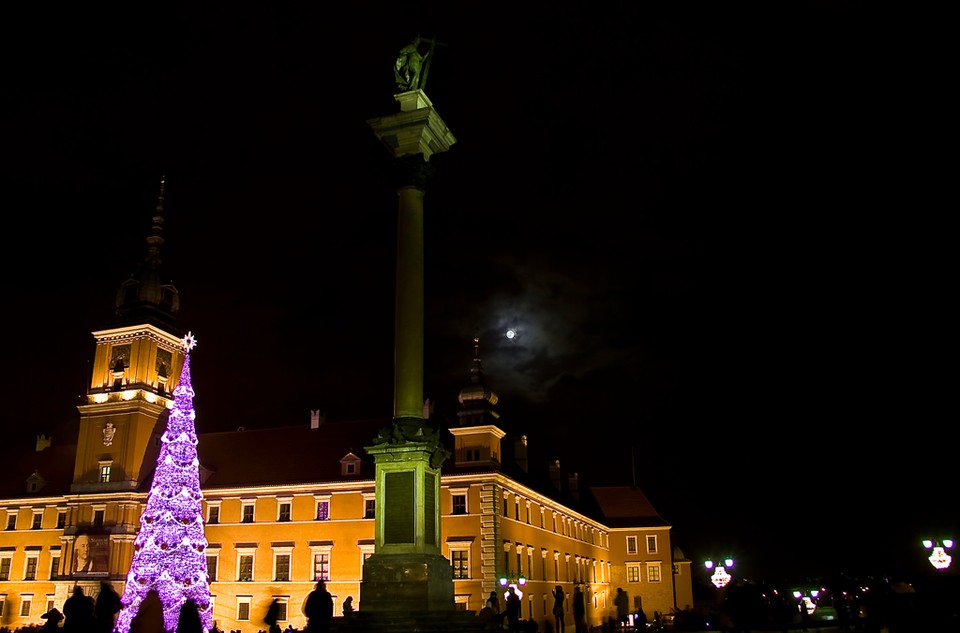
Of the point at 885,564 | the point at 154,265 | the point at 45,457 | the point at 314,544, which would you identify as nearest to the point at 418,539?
the point at 314,544

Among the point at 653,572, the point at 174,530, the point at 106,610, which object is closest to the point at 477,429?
the point at 174,530

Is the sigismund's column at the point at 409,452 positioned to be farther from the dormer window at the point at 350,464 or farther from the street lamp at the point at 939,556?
the dormer window at the point at 350,464

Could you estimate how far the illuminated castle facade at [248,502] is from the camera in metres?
46.5

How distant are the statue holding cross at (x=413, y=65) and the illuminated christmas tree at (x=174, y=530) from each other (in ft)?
76.1

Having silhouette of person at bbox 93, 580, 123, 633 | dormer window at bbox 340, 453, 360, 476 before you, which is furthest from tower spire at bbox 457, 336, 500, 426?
silhouette of person at bbox 93, 580, 123, 633

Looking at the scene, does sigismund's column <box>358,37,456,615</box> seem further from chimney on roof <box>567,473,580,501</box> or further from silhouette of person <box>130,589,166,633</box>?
chimney on roof <box>567,473,580,501</box>

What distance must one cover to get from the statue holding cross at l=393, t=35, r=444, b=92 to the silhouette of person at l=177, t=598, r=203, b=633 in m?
16.7

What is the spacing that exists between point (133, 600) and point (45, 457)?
91.2 ft

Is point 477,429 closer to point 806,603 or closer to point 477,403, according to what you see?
point 477,403

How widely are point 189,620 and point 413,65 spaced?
17.3 m

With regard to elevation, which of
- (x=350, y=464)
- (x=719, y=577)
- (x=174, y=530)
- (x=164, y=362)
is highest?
(x=164, y=362)

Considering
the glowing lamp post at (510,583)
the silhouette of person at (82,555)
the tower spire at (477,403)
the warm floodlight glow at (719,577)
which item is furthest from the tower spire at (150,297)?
the warm floodlight glow at (719,577)

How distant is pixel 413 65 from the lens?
23.1m

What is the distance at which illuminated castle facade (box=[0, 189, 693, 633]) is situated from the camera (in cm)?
4647
